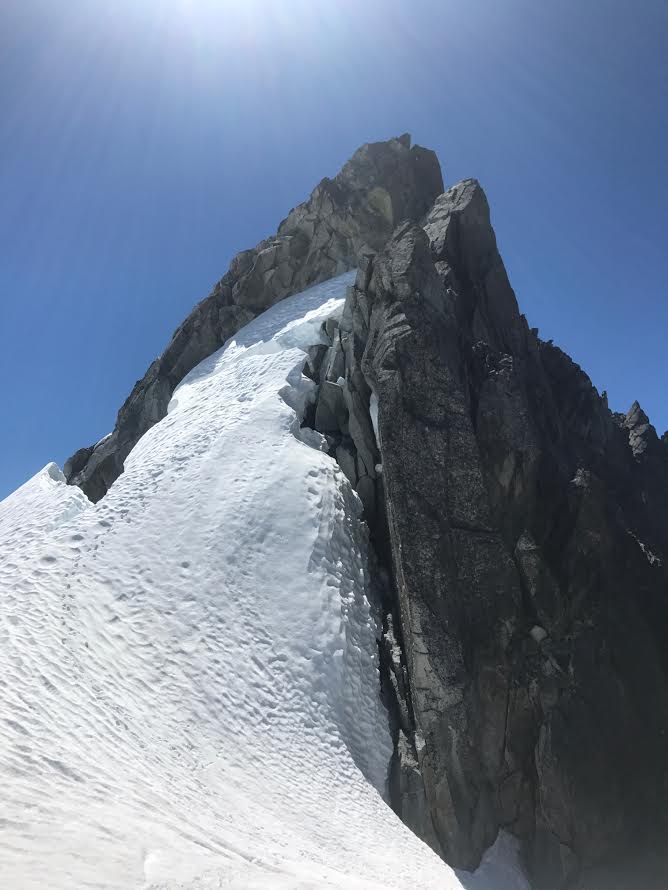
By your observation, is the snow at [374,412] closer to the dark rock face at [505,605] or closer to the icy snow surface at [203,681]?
the dark rock face at [505,605]

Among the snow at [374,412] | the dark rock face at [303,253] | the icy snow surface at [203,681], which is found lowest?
the icy snow surface at [203,681]

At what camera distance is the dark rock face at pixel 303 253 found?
40.2 metres

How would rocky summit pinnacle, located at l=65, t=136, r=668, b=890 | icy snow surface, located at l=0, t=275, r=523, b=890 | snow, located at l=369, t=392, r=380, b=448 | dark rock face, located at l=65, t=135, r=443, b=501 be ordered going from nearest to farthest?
icy snow surface, located at l=0, t=275, r=523, b=890 < rocky summit pinnacle, located at l=65, t=136, r=668, b=890 < snow, located at l=369, t=392, r=380, b=448 < dark rock face, located at l=65, t=135, r=443, b=501

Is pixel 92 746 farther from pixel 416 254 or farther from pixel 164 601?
pixel 416 254

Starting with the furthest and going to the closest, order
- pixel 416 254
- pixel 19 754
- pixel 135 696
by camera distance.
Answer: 1. pixel 416 254
2. pixel 135 696
3. pixel 19 754

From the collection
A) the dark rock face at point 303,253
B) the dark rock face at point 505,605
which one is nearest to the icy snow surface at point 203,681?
the dark rock face at point 505,605

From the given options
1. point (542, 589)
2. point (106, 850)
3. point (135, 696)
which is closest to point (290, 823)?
point (135, 696)

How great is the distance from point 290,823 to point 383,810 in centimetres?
353

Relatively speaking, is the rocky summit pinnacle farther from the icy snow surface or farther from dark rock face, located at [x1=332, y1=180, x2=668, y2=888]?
the icy snow surface

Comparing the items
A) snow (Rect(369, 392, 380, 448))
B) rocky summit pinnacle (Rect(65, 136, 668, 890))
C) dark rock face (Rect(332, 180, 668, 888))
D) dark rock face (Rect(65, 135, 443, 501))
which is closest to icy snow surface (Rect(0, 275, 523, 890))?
rocky summit pinnacle (Rect(65, 136, 668, 890))

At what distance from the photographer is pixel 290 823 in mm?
13766

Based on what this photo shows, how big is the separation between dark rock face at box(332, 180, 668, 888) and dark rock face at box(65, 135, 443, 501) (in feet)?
53.1

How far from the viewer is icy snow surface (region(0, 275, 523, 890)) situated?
32.3ft

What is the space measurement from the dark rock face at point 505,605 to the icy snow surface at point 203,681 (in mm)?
1504
